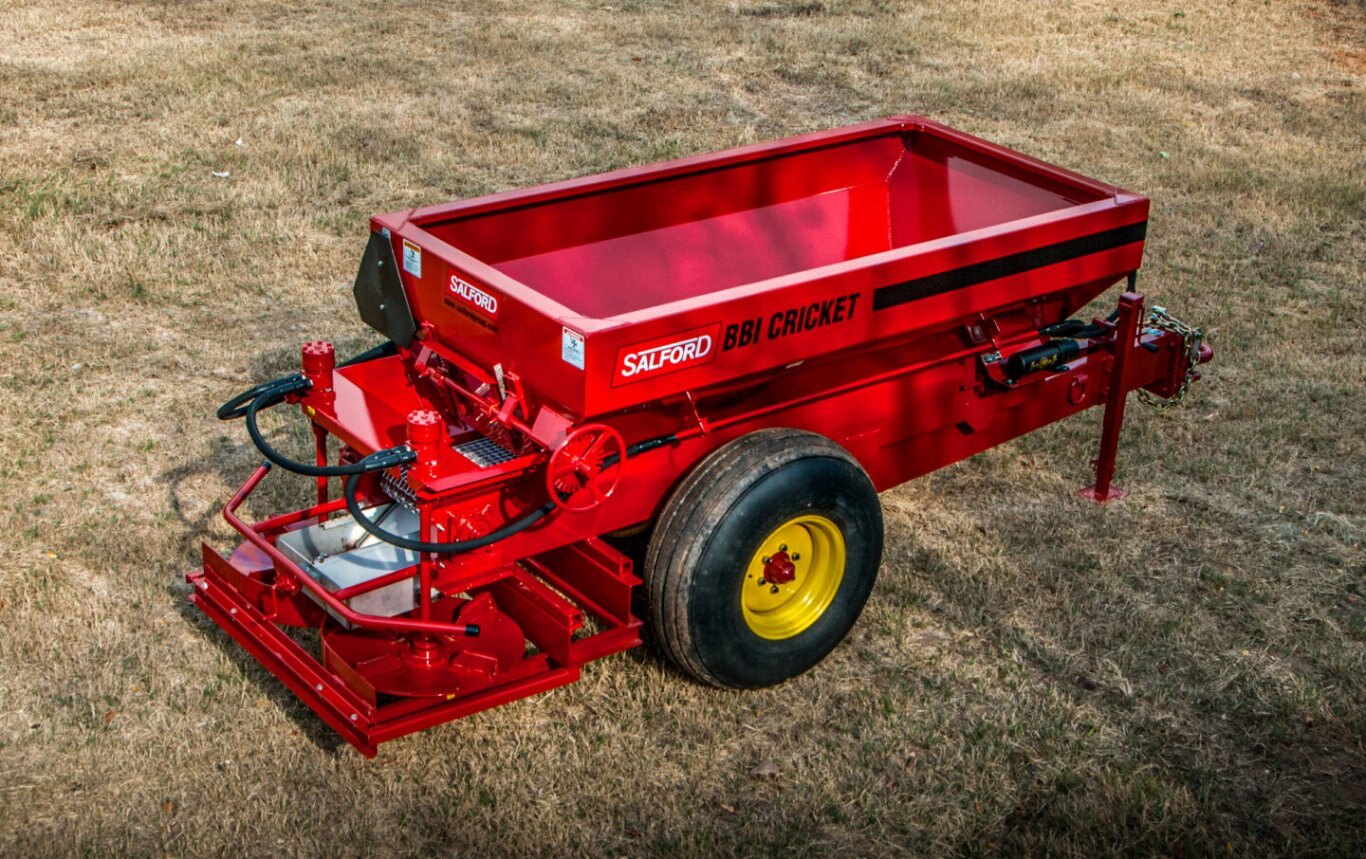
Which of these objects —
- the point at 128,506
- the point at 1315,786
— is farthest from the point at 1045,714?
the point at 128,506

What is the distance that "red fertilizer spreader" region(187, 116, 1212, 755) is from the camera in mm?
3963

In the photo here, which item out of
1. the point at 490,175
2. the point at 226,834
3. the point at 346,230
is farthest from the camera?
the point at 490,175

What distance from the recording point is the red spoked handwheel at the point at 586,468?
391cm

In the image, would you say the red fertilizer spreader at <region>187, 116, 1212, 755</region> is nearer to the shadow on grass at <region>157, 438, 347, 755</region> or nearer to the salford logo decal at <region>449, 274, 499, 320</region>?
the salford logo decal at <region>449, 274, 499, 320</region>

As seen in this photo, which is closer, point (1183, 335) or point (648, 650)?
point (648, 650)

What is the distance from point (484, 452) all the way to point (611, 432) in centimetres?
59

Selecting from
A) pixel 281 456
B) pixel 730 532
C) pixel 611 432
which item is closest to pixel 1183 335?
pixel 730 532

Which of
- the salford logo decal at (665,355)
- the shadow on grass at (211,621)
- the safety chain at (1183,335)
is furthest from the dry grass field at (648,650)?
the salford logo decal at (665,355)

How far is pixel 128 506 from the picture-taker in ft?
18.0

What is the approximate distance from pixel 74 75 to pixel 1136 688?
30.5 ft

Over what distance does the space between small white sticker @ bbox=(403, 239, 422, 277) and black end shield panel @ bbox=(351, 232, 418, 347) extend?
58 mm

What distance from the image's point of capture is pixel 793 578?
448 cm

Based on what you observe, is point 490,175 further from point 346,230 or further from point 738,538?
point 738,538

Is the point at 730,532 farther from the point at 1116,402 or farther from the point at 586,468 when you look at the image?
the point at 1116,402
